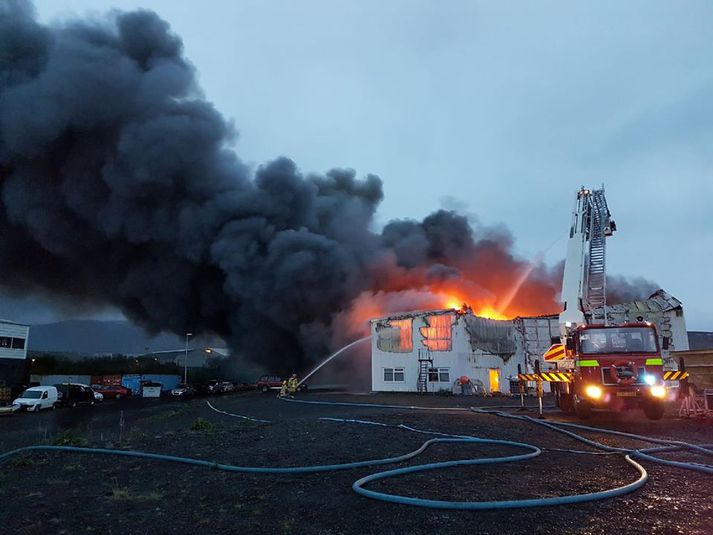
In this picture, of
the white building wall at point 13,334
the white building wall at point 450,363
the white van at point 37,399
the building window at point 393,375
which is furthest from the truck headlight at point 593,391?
the white building wall at point 13,334

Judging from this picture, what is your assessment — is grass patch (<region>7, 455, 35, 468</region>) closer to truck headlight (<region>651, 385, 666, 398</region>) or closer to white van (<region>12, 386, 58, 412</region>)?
truck headlight (<region>651, 385, 666, 398</region>)

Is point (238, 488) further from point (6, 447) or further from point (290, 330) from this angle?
point (290, 330)

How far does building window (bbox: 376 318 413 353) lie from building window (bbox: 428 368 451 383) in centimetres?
192

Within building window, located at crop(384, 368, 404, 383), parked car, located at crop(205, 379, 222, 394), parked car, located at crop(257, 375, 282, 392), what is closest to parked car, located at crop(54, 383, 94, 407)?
parked car, located at crop(257, 375, 282, 392)

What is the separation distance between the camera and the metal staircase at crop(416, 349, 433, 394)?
30281mm

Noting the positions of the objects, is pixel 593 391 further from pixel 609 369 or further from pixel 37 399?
pixel 37 399

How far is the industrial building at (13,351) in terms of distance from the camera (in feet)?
121

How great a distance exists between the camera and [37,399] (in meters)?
23.5

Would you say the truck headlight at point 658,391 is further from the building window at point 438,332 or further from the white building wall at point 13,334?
the white building wall at point 13,334

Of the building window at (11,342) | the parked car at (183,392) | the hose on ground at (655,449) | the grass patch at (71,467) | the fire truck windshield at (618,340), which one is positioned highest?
the building window at (11,342)

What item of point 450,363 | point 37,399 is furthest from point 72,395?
point 450,363

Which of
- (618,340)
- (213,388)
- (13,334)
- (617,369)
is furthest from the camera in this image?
(213,388)

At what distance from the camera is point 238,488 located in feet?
18.8

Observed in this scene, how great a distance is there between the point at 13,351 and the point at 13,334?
1.28m
